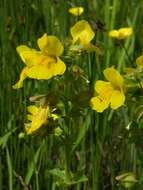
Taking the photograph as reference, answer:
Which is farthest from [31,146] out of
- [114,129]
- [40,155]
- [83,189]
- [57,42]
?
[57,42]

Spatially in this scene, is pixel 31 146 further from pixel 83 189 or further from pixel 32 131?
pixel 32 131

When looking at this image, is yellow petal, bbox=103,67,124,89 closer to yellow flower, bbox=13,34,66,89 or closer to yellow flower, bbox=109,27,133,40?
yellow flower, bbox=13,34,66,89

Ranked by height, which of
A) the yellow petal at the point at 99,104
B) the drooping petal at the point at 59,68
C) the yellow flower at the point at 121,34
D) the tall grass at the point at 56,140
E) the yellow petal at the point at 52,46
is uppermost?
the yellow petal at the point at 52,46

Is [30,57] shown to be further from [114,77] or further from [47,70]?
[114,77]

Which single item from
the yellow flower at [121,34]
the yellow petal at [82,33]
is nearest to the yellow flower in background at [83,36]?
the yellow petal at [82,33]

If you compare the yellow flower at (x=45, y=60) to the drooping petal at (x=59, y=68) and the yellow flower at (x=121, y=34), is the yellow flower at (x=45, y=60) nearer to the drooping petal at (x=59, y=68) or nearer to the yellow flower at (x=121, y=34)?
the drooping petal at (x=59, y=68)

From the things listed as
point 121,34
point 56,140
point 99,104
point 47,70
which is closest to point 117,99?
point 99,104

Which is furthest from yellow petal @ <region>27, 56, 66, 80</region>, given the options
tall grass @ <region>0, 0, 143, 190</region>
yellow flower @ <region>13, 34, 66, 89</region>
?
tall grass @ <region>0, 0, 143, 190</region>
